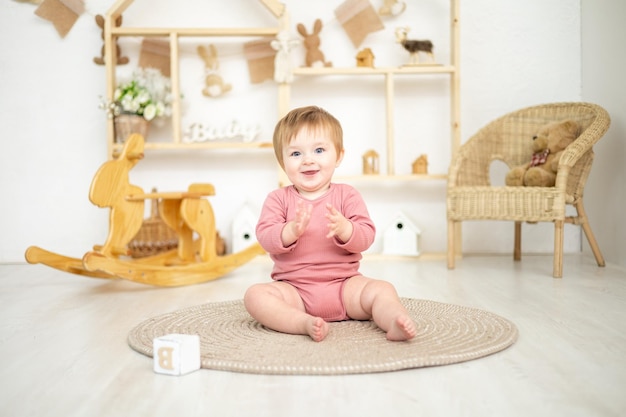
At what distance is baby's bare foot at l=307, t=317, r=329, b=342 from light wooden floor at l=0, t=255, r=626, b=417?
211 mm

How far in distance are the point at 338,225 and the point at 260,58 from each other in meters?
2.14

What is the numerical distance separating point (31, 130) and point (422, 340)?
2792mm

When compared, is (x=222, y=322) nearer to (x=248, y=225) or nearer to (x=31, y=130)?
(x=248, y=225)

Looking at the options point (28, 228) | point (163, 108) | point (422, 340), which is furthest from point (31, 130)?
point (422, 340)

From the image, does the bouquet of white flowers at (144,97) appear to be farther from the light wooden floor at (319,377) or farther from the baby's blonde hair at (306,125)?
A: the baby's blonde hair at (306,125)

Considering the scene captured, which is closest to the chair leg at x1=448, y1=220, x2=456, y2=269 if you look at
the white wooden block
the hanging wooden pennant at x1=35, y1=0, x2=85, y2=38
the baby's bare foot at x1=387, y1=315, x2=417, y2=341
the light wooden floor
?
the light wooden floor

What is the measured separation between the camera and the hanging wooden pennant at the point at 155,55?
3.40 meters

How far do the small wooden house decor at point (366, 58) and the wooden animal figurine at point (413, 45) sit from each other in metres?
0.16

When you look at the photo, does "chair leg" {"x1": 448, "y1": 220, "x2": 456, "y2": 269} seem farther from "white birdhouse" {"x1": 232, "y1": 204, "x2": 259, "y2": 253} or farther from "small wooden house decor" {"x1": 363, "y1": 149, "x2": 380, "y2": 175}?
"white birdhouse" {"x1": 232, "y1": 204, "x2": 259, "y2": 253}

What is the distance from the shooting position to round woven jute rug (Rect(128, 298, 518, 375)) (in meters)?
1.26

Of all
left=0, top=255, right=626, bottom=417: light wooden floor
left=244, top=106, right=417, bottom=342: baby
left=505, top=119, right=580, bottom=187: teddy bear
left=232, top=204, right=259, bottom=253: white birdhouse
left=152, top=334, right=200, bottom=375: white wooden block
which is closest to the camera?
left=0, top=255, right=626, bottom=417: light wooden floor

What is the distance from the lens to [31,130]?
3.47 meters

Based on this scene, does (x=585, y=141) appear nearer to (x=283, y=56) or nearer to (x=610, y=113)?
(x=610, y=113)

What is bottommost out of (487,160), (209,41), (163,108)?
(487,160)
